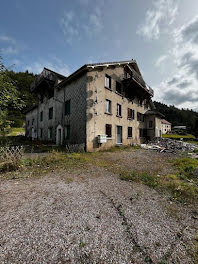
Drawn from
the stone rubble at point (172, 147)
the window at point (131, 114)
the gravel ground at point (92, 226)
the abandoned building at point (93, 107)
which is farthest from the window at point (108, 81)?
the gravel ground at point (92, 226)

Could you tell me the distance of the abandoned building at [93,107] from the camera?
10.9 meters

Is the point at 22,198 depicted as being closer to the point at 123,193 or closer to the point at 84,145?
the point at 123,193

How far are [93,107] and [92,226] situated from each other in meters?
9.81

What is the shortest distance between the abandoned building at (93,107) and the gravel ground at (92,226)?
24.1 feet

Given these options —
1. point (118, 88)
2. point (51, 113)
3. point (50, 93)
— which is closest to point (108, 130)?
point (118, 88)

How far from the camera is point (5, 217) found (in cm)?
236

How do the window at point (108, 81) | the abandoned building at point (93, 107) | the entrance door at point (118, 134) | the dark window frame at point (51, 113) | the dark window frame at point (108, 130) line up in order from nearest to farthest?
1. the abandoned building at point (93, 107)
2. the dark window frame at point (108, 130)
3. the window at point (108, 81)
4. the entrance door at point (118, 134)
5. the dark window frame at point (51, 113)

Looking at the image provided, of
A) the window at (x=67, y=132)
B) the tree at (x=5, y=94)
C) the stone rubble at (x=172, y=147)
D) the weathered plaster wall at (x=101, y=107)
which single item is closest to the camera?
the tree at (x=5, y=94)

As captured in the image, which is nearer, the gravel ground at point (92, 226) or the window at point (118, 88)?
the gravel ground at point (92, 226)

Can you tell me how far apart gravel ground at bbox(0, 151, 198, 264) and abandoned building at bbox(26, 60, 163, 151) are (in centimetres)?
734

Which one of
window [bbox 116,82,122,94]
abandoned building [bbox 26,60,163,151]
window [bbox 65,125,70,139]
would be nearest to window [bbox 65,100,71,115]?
abandoned building [bbox 26,60,163,151]

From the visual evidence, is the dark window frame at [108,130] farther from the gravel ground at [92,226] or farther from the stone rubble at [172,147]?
the gravel ground at [92,226]

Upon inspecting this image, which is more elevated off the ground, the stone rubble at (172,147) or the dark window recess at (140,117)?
the dark window recess at (140,117)

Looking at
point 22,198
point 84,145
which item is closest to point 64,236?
point 22,198
